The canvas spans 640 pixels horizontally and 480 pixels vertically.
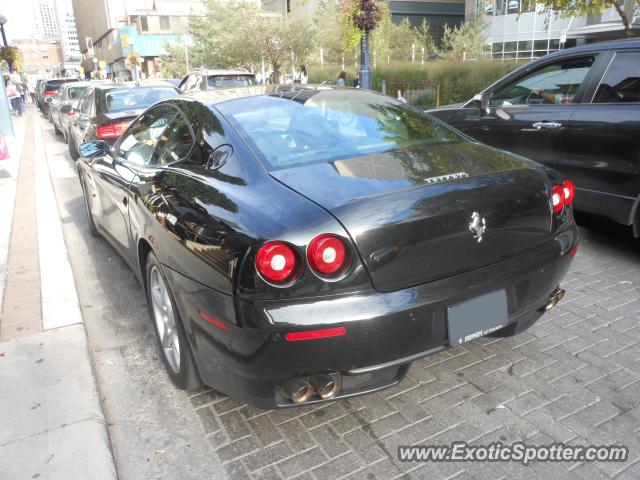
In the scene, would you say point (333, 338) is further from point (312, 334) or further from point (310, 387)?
point (310, 387)

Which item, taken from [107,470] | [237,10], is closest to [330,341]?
[107,470]

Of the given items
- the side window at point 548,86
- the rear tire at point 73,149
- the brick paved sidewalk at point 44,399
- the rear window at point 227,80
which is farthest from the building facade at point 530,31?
the brick paved sidewalk at point 44,399

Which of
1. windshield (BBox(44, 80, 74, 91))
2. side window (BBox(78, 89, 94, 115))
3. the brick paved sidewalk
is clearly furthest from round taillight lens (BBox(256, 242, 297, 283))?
windshield (BBox(44, 80, 74, 91))

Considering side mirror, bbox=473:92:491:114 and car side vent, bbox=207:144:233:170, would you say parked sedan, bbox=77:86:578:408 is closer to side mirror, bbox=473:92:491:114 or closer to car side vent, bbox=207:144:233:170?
car side vent, bbox=207:144:233:170

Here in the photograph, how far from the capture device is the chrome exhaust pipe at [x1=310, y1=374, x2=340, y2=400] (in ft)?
7.18

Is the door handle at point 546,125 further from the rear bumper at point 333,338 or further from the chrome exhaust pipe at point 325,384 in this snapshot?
the chrome exhaust pipe at point 325,384

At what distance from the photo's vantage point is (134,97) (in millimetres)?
9422

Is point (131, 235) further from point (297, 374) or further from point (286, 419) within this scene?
point (297, 374)

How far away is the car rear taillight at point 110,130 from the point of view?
26.1 ft

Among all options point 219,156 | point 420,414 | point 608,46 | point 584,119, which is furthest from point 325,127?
point 608,46

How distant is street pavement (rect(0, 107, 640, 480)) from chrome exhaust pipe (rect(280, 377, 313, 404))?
13.7 inches

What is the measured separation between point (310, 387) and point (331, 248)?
60cm

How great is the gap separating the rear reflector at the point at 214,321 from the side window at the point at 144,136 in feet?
5.29

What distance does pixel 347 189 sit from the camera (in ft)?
7.53
